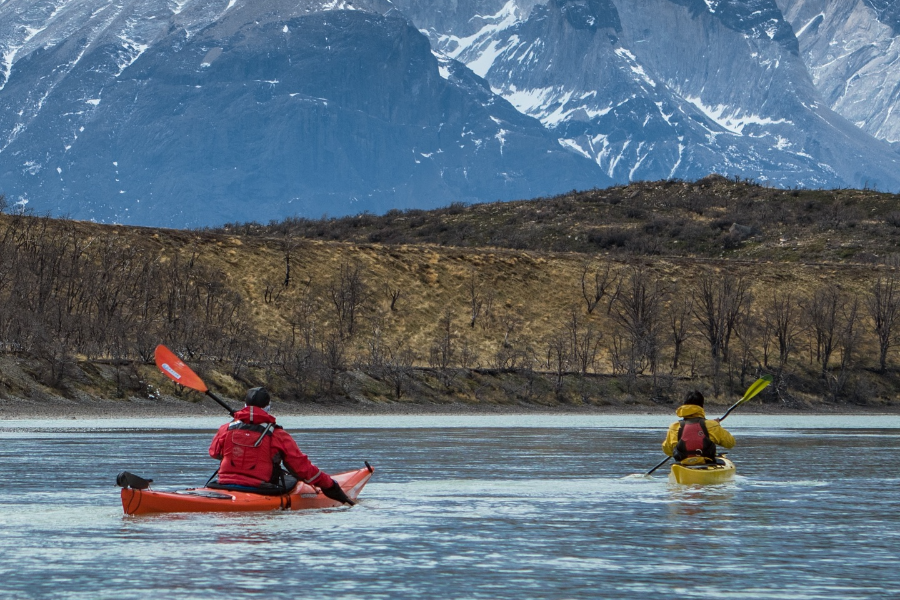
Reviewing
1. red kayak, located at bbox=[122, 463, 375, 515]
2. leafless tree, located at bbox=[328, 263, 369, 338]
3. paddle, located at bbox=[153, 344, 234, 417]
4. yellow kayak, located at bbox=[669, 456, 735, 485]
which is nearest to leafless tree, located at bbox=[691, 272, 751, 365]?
leafless tree, located at bbox=[328, 263, 369, 338]

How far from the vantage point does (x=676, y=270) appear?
9850 centimetres

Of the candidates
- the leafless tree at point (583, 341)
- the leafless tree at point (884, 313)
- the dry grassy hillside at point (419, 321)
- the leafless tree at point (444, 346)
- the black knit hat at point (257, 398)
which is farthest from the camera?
the leafless tree at point (884, 313)

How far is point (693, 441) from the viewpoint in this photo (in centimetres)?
Result: 2881

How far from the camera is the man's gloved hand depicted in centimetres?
2297

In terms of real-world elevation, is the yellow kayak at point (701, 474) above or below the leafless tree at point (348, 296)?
below

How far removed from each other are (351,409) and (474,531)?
4190 centimetres

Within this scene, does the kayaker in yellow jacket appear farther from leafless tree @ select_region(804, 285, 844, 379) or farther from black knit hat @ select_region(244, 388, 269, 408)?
leafless tree @ select_region(804, 285, 844, 379)

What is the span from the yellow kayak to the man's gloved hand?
8055 mm

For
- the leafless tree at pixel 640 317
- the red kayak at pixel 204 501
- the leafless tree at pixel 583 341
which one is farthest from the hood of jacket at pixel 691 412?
the leafless tree at pixel 640 317

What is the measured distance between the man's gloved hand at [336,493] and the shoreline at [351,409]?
29.1 m

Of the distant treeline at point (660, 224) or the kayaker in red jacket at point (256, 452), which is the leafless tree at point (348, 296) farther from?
the kayaker in red jacket at point (256, 452)

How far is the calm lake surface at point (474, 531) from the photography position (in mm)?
15945

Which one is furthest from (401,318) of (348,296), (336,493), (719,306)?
(336,493)

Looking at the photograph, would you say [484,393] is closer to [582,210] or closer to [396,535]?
[396,535]
